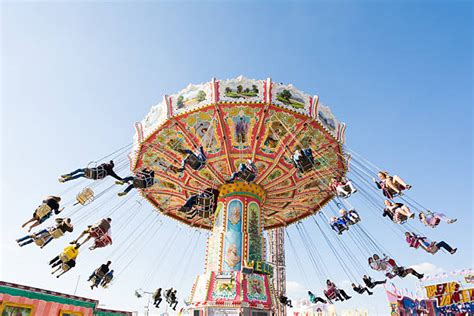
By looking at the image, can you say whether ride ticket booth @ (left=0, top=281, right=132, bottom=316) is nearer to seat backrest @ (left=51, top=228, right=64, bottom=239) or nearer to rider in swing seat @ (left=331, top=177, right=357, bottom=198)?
seat backrest @ (left=51, top=228, right=64, bottom=239)

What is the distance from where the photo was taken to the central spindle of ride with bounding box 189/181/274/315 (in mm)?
12828

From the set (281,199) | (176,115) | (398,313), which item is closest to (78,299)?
(176,115)

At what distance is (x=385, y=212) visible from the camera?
494 inches

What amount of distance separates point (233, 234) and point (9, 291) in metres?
8.08

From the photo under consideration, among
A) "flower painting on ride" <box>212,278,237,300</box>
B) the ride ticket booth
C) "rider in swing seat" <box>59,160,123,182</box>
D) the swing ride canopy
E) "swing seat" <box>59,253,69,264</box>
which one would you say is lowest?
the ride ticket booth

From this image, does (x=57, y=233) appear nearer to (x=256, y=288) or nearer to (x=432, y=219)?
(x=256, y=288)

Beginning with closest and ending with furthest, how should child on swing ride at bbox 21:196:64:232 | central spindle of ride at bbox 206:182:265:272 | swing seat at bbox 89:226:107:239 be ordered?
child on swing ride at bbox 21:196:64:232 < swing seat at bbox 89:226:107:239 < central spindle of ride at bbox 206:182:265:272

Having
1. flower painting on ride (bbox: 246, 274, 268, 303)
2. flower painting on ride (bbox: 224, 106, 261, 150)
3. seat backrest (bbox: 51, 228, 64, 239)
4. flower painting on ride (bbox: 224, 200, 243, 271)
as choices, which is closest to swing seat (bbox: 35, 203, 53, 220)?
seat backrest (bbox: 51, 228, 64, 239)

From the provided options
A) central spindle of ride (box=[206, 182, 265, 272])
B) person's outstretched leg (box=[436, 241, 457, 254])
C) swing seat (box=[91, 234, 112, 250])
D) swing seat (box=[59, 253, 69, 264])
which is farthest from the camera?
central spindle of ride (box=[206, 182, 265, 272])

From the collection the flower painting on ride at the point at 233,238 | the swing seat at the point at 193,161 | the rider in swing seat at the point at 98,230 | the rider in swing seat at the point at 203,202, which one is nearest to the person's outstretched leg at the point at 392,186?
the flower painting on ride at the point at 233,238

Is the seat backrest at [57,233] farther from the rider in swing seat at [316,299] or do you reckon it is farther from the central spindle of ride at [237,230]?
the rider in swing seat at [316,299]

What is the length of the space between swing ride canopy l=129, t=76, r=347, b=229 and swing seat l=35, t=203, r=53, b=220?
5.03 m

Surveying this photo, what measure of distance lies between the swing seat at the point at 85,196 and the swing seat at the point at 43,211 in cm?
110

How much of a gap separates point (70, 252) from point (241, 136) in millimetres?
7812
